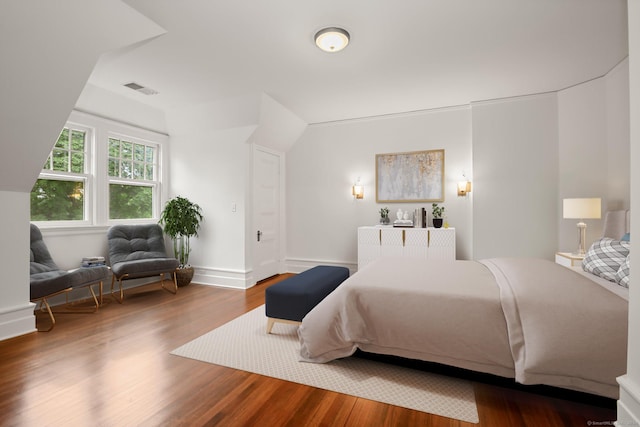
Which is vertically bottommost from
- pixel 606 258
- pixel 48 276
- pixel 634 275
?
pixel 48 276

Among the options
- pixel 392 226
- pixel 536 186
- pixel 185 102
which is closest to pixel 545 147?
pixel 536 186

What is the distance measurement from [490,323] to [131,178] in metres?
4.86

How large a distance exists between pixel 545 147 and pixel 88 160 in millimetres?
5978

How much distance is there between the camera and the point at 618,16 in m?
2.50

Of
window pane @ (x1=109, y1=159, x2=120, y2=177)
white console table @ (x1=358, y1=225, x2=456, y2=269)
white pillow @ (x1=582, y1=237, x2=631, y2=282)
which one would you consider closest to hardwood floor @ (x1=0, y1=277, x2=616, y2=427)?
white pillow @ (x1=582, y1=237, x2=631, y2=282)

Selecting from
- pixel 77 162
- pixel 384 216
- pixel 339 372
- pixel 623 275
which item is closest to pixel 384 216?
pixel 384 216

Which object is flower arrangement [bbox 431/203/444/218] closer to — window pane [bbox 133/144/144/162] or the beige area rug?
the beige area rug

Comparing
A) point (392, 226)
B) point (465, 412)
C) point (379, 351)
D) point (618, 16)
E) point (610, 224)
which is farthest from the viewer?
point (392, 226)

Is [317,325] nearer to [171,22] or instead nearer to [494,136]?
[171,22]

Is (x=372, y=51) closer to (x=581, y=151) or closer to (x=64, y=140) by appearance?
(x=581, y=151)

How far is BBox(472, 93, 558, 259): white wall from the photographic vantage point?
13.5 feet

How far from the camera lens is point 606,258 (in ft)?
8.41

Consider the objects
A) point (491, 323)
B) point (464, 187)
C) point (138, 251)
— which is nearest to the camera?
point (491, 323)

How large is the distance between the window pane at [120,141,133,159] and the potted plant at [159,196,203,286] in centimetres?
88
